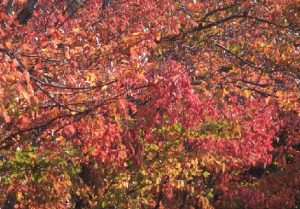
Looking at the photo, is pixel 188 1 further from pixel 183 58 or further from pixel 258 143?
pixel 258 143

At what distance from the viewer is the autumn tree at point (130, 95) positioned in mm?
7074

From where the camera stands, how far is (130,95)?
715 centimetres

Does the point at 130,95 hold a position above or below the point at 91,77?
below

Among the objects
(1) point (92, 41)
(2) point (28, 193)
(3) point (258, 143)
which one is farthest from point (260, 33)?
(2) point (28, 193)

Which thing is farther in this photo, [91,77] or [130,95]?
[130,95]

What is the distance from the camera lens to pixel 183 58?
12.6m

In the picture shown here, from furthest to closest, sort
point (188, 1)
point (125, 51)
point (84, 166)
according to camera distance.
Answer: point (188, 1) → point (84, 166) → point (125, 51)

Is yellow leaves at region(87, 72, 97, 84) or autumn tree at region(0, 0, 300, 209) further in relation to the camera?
autumn tree at region(0, 0, 300, 209)

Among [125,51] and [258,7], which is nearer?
[125,51]

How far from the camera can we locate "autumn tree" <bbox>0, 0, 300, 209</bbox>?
707 cm

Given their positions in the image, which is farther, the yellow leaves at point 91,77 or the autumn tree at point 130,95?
the autumn tree at point 130,95

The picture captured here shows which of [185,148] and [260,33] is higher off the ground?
[260,33]

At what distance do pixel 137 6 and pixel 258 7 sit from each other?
2.87 m

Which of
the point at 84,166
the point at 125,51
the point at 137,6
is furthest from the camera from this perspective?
the point at 137,6
